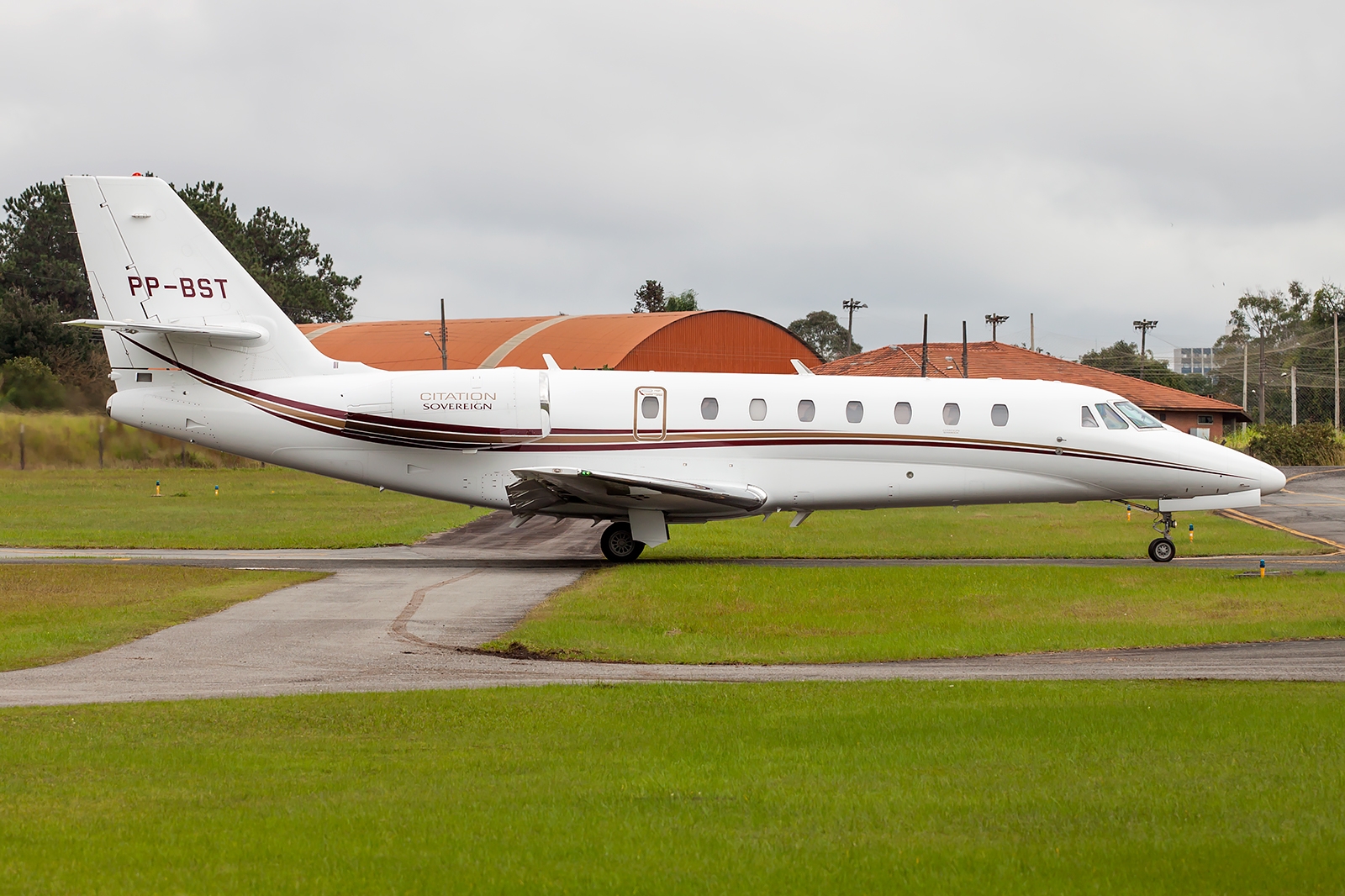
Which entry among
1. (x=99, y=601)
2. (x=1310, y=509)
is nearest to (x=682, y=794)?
(x=99, y=601)

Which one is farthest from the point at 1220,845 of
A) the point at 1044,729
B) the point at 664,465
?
the point at 664,465

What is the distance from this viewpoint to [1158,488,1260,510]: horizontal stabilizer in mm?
24719

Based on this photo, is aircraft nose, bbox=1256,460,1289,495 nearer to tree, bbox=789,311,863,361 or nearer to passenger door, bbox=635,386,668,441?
passenger door, bbox=635,386,668,441

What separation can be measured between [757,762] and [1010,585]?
12139mm

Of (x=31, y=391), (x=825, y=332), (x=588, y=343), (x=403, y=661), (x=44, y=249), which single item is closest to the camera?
(x=403, y=661)

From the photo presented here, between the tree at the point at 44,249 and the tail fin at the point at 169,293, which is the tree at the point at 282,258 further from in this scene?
the tail fin at the point at 169,293

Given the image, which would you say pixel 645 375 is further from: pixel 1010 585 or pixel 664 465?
pixel 1010 585

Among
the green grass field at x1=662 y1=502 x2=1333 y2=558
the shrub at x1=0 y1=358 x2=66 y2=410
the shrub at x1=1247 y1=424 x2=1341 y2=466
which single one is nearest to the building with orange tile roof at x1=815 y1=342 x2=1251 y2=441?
the shrub at x1=1247 y1=424 x2=1341 y2=466

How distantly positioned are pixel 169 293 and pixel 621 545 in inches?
396

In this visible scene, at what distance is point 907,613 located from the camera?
58.3 ft

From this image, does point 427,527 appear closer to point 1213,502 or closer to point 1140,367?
point 1213,502

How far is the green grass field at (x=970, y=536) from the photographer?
27062mm

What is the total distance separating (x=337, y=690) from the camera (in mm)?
12070

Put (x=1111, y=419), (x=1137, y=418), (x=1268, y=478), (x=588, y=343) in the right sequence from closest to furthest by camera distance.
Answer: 1. (x=1268, y=478)
2. (x=1111, y=419)
3. (x=1137, y=418)
4. (x=588, y=343)
